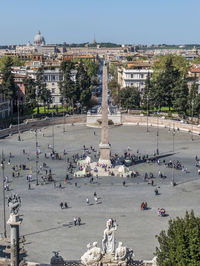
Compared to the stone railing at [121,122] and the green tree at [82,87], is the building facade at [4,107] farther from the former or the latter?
the green tree at [82,87]

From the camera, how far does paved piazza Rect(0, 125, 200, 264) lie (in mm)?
31734

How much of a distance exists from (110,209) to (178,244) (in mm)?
16016

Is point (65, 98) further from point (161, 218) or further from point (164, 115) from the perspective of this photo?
point (161, 218)

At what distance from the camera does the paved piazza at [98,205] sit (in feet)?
104

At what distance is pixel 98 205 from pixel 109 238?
14.6 meters

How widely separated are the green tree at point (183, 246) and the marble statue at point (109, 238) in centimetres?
257

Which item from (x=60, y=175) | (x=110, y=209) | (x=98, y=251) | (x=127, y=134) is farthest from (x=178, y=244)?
(x=127, y=134)

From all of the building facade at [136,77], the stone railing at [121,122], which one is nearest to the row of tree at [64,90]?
the stone railing at [121,122]

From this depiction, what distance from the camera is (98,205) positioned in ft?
129

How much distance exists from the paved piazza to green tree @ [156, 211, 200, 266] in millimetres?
6157

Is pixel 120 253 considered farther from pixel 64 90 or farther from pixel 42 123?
pixel 64 90

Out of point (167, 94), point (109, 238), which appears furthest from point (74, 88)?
point (109, 238)

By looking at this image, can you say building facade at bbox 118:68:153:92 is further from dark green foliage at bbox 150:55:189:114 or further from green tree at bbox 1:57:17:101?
green tree at bbox 1:57:17:101

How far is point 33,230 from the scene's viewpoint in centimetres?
3375
